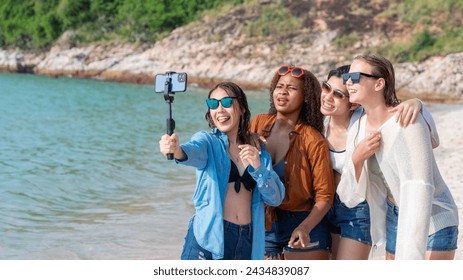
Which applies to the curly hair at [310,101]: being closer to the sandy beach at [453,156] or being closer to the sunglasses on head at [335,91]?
the sunglasses on head at [335,91]

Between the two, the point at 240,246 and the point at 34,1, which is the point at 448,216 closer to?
the point at 240,246

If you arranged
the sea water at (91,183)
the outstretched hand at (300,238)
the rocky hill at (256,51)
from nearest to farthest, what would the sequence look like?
the outstretched hand at (300,238), the sea water at (91,183), the rocky hill at (256,51)

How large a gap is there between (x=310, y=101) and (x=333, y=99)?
0.13 metres

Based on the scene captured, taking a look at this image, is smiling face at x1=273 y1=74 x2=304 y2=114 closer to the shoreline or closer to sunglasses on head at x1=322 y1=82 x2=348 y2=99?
sunglasses on head at x1=322 y1=82 x2=348 y2=99

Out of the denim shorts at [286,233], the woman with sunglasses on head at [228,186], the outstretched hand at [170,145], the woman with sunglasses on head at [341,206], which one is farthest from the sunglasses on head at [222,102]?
the denim shorts at [286,233]

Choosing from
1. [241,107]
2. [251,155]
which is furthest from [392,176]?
[241,107]

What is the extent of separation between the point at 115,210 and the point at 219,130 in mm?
6295

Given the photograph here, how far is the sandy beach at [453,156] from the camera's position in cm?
846

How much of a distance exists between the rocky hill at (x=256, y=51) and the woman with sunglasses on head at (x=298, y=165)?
95.0ft

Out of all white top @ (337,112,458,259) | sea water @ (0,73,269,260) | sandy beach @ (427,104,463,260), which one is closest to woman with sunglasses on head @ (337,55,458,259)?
white top @ (337,112,458,259)

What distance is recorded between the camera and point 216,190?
343cm

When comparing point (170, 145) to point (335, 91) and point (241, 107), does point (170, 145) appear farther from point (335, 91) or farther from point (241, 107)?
point (335, 91)

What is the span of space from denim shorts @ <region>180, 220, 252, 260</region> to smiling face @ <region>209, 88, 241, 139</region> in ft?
1.58

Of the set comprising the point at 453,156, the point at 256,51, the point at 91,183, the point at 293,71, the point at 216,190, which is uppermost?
the point at 256,51
